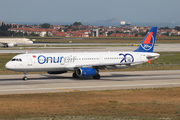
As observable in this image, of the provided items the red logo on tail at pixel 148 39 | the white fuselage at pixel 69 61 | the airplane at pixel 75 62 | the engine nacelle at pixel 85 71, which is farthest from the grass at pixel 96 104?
the red logo on tail at pixel 148 39

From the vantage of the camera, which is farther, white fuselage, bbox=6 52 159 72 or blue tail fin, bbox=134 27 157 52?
blue tail fin, bbox=134 27 157 52

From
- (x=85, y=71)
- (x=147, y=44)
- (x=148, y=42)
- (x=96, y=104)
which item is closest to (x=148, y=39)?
(x=148, y=42)

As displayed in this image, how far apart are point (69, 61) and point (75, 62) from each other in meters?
0.99

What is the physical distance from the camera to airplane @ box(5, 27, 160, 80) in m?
40.2

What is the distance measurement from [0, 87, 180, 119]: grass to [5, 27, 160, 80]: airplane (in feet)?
35.1

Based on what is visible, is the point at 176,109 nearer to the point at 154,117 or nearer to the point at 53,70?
the point at 154,117

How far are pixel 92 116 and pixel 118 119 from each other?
2156 mm

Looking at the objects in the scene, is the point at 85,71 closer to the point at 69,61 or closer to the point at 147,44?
the point at 69,61

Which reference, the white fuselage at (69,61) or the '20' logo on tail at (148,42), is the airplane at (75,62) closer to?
the white fuselage at (69,61)

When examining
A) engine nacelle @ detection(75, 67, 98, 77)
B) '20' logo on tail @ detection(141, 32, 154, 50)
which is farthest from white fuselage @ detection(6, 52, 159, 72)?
'20' logo on tail @ detection(141, 32, 154, 50)

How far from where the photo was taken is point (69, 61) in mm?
42625

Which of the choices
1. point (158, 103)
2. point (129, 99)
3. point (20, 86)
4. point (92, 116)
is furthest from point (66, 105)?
point (20, 86)

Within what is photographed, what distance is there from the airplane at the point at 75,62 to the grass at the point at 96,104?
1069 centimetres

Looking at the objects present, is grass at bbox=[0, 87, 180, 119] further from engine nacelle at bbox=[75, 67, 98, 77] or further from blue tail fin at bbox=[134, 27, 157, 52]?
blue tail fin at bbox=[134, 27, 157, 52]
